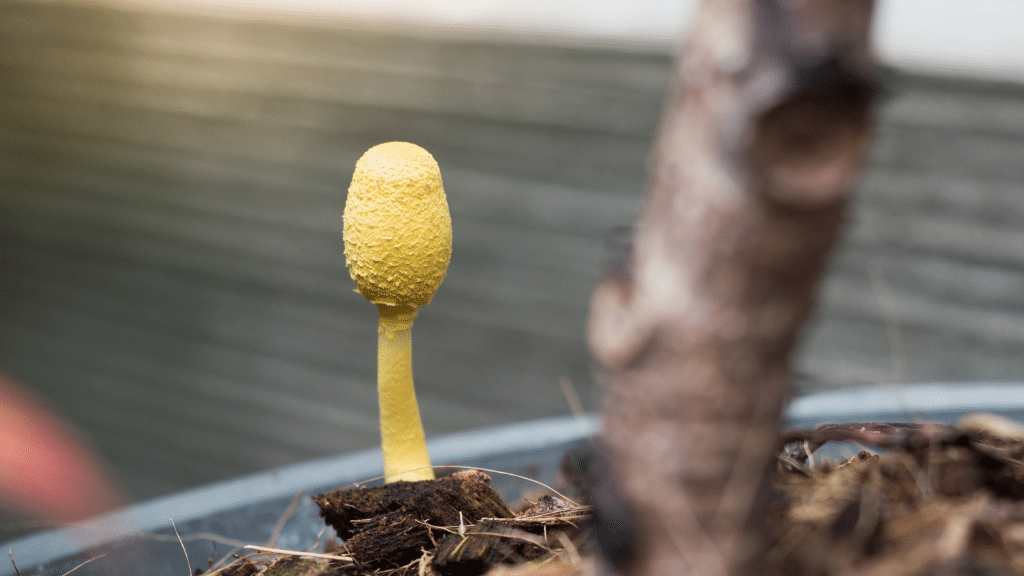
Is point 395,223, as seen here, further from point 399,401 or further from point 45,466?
point 45,466

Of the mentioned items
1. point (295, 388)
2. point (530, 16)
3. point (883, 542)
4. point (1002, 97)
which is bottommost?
point (295, 388)

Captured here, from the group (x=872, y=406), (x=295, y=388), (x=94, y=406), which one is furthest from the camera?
(x=94, y=406)

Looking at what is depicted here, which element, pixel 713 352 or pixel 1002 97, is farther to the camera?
pixel 1002 97

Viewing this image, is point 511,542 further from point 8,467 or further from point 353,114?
point 8,467

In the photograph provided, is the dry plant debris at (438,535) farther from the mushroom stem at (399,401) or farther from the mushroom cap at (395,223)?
the mushroom cap at (395,223)

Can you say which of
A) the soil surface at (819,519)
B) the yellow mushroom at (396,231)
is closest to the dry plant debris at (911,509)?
the soil surface at (819,519)

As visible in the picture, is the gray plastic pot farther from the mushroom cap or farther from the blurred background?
the blurred background

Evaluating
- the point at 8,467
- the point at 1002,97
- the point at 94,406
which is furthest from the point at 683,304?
the point at 94,406
